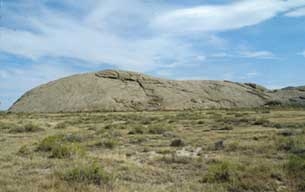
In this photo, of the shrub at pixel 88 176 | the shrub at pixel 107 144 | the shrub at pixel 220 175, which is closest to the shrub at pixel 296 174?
the shrub at pixel 220 175

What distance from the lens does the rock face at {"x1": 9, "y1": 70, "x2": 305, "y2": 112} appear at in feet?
338

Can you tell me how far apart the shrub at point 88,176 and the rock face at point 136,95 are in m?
84.8

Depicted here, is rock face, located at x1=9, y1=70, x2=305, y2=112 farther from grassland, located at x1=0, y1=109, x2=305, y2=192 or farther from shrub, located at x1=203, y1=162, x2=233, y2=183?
shrub, located at x1=203, y1=162, x2=233, y2=183

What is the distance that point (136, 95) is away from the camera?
107750 mm

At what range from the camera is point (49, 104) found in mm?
104875

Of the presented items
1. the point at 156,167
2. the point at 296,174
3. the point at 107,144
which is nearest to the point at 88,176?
the point at 156,167

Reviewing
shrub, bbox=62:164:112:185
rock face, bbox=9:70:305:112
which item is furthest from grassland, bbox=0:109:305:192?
rock face, bbox=9:70:305:112

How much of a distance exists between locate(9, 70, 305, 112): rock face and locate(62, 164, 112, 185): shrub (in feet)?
278

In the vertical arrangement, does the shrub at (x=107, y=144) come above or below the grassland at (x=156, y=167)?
above

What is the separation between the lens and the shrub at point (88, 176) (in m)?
13.0

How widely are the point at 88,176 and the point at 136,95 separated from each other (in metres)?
94.6

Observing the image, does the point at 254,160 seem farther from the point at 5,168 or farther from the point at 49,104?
the point at 49,104

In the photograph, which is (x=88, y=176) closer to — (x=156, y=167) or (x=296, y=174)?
(x=156, y=167)

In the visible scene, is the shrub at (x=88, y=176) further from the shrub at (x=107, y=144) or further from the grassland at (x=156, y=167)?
the shrub at (x=107, y=144)
